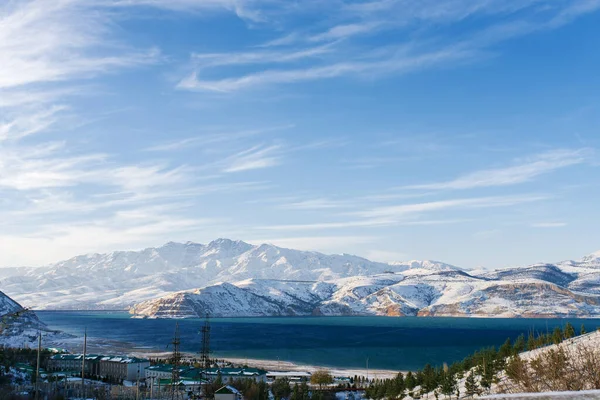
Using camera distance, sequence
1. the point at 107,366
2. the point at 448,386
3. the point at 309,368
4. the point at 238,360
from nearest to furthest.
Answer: the point at 448,386
the point at 107,366
the point at 309,368
the point at 238,360

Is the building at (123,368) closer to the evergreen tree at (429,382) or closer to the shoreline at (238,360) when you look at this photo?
the shoreline at (238,360)

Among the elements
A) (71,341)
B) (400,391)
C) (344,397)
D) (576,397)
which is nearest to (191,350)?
(71,341)

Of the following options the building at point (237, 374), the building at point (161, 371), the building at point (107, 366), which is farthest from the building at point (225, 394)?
the building at point (107, 366)

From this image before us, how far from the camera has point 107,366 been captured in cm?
10969

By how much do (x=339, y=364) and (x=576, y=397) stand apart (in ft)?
430

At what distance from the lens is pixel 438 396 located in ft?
195

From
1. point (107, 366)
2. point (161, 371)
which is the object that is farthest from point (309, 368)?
point (107, 366)

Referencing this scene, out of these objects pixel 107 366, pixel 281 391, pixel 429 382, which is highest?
pixel 429 382

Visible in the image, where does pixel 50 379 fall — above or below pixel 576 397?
below

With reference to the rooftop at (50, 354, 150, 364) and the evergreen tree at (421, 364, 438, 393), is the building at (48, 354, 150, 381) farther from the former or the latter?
the evergreen tree at (421, 364, 438, 393)

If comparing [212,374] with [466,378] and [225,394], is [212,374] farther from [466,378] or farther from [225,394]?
[466,378]

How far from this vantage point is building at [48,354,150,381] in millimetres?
107294

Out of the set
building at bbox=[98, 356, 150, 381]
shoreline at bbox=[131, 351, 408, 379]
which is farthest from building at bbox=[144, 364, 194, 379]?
shoreline at bbox=[131, 351, 408, 379]

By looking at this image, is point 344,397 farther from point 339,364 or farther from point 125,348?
point 125,348
